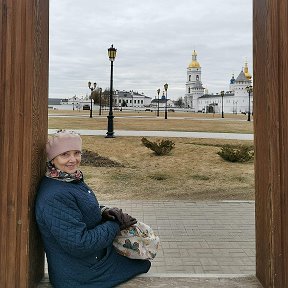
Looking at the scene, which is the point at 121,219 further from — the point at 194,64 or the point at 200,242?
the point at 194,64

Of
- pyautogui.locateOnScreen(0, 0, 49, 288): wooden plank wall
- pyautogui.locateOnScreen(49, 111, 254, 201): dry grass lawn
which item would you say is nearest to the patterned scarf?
pyautogui.locateOnScreen(0, 0, 49, 288): wooden plank wall

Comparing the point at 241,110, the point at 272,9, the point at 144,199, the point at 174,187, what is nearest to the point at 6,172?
the point at 272,9

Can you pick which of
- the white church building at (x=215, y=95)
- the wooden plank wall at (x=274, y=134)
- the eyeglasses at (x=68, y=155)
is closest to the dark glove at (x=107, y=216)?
the eyeglasses at (x=68, y=155)

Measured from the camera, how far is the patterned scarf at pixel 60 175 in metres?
1.98

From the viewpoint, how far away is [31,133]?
1.86 metres

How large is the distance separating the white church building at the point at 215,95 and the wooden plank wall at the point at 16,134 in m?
78.0

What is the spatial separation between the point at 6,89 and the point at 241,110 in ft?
320

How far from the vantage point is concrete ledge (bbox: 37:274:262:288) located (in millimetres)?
2109

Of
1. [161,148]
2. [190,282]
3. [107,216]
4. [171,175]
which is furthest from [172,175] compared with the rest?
[107,216]

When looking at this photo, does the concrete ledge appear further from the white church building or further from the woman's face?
the white church building

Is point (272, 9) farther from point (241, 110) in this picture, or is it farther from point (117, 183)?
point (241, 110)

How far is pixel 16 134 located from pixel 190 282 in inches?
49.7

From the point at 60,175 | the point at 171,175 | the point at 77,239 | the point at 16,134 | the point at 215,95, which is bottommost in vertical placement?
the point at 171,175

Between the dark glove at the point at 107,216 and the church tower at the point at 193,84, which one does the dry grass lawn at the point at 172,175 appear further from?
the church tower at the point at 193,84
